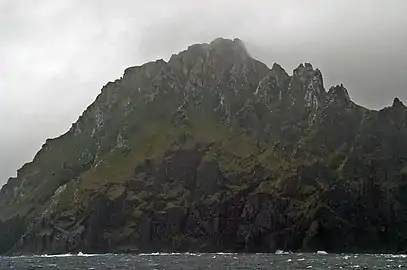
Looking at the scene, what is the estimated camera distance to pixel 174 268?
156m

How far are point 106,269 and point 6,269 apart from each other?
32.3m

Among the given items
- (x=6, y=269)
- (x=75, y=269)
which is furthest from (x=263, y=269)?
(x=6, y=269)

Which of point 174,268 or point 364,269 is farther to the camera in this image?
point 174,268

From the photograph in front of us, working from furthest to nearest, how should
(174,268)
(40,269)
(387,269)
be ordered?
(40,269), (174,268), (387,269)

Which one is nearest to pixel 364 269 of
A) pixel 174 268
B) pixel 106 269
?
pixel 174 268

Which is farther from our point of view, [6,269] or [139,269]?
[6,269]

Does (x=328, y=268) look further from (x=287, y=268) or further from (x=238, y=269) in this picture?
(x=238, y=269)

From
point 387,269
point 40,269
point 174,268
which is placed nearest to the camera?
point 387,269

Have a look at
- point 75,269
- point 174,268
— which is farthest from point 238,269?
point 75,269

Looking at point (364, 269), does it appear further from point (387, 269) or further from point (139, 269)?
point (139, 269)

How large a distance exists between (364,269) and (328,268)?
8.31m

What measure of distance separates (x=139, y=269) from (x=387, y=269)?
5452 centimetres

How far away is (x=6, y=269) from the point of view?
174875 mm

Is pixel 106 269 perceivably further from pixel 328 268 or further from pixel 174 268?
pixel 328 268
